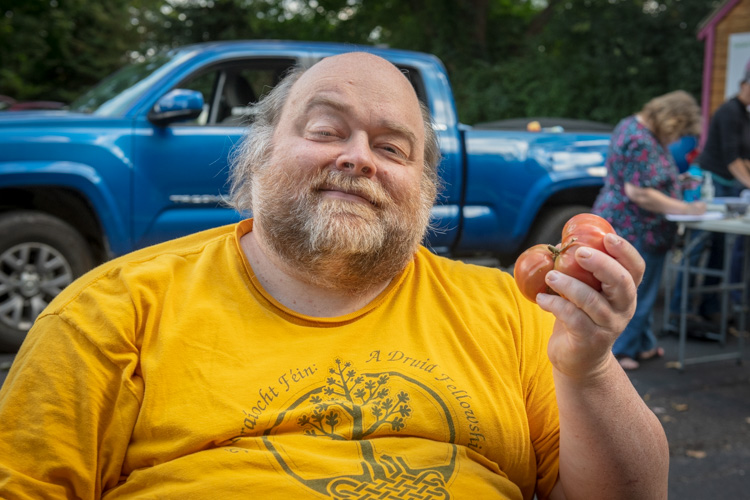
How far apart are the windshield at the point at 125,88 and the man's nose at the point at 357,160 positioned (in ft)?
12.1

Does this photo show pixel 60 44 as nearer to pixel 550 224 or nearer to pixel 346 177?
pixel 550 224

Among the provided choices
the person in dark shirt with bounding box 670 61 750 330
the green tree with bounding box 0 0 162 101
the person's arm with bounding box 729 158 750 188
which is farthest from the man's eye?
the green tree with bounding box 0 0 162 101

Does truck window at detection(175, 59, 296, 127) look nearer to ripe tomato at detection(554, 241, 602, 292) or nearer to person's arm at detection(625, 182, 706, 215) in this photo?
person's arm at detection(625, 182, 706, 215)

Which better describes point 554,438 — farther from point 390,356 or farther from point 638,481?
point 390,356

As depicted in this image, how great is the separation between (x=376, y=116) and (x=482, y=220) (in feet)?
13.8

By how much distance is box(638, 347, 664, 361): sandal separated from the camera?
557cm

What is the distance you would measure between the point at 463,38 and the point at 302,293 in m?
22.4

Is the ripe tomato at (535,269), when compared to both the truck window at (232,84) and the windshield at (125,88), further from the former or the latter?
the truck window at (232,84)

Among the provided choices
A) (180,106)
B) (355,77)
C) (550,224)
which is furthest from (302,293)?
(550,224)

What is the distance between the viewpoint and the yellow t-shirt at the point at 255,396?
155 centimetres

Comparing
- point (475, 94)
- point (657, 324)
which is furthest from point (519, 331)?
point (475, 94)

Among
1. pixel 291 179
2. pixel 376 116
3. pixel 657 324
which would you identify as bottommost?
pixel 657 324

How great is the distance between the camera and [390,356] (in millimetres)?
1762

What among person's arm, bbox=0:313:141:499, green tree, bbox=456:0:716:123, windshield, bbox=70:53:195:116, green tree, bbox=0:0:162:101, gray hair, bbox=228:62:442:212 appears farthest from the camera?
green tree, bbox=0:0:162:101
